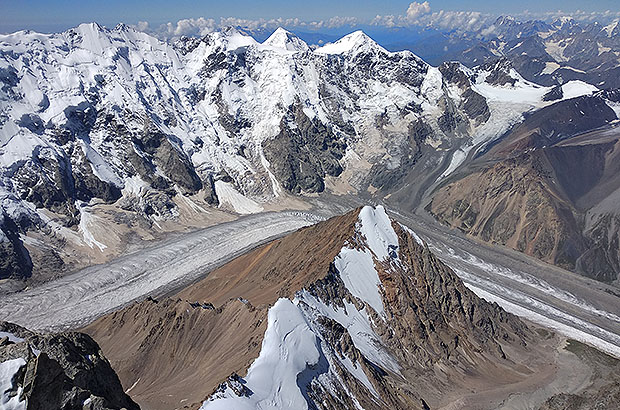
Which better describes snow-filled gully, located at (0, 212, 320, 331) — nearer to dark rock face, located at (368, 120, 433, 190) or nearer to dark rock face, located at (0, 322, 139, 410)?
dark rock face, located at (368, 120, 433, 190)

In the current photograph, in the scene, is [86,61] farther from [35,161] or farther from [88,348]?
[88,348]

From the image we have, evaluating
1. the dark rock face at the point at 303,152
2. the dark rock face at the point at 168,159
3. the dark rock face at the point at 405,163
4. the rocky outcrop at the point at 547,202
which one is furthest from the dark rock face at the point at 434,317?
the dark rock face at the point at 405,163

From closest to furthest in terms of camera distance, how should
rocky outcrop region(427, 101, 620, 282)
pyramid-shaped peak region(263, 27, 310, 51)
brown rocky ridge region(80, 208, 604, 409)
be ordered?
brown rocky ridge region(80, 208, 604, 409) < rocky outcrop region(427, 101, 620, 282) < pyramid-shaped peak region(263, 27, 310, 51)

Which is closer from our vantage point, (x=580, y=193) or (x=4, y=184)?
(x=4, y=184)

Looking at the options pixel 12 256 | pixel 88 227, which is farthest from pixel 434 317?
pixel 88 227

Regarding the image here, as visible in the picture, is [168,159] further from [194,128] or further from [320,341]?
[320,341]

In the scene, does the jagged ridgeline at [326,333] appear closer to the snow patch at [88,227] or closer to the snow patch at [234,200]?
the snow patch at [88,227]

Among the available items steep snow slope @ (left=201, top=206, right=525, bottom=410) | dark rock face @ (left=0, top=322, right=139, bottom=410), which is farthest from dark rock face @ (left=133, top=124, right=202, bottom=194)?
dark rock face @ (left=0, top=322, right=139, bottom=410)

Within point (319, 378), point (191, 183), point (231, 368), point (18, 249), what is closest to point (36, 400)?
point (231, 368)
